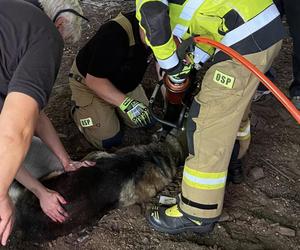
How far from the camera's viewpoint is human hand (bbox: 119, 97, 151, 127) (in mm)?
3309

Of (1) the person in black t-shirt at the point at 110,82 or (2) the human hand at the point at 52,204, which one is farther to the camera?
(1) the person in black t-shirt at the point at 110,82

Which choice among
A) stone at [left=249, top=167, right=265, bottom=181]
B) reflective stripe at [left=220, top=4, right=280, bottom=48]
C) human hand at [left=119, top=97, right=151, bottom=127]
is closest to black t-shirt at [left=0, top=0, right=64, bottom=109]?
reflective stripe at [left=220, top=4, right=280, bottom=48]

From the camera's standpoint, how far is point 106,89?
3.34m

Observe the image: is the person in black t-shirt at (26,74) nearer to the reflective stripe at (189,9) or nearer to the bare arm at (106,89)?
the reflective stripe at (189,9)

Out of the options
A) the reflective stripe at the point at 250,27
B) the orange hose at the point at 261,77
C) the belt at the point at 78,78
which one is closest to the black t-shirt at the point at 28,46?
the orange hose at the point at 261,77

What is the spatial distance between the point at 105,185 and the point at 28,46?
36.6 inches

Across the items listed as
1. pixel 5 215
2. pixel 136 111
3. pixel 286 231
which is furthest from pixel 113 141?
pixel 5 215

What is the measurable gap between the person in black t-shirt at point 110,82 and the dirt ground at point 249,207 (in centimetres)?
14

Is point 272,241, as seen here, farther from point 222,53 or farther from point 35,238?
point 35,238

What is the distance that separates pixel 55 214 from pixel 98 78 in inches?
42.2

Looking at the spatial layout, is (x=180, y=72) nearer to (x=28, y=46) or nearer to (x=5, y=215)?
(x=28, y=46)

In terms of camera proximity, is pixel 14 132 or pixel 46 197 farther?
pixel 46 197

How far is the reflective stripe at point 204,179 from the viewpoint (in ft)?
8.45

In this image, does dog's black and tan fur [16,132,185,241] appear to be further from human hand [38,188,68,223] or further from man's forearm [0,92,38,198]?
man's forearm [0,92,38,198]
